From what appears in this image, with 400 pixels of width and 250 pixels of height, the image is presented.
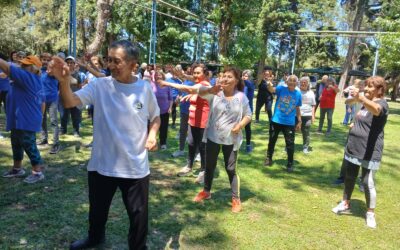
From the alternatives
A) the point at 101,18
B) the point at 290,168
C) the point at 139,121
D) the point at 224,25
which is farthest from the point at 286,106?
the point at 224,25

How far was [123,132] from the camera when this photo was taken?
284cm

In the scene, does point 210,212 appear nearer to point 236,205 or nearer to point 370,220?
point 236,205

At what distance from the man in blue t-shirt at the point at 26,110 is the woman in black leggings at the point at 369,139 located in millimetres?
4196

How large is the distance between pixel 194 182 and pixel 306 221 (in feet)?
6.02

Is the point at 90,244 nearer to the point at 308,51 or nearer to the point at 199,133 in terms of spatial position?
the point at 199,133

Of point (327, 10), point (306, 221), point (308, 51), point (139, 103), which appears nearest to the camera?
point (139, 103)

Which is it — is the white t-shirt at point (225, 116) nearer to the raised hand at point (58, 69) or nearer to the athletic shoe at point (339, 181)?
the raised hand at point (58, 69)

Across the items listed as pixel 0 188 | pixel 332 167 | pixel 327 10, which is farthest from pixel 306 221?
pixel 327 10

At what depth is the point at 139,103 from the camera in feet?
9.44

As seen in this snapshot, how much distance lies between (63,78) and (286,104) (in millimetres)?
4729

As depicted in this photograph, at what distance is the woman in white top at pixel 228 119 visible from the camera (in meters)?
4.43

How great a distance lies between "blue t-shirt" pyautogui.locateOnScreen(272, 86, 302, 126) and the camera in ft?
21.4

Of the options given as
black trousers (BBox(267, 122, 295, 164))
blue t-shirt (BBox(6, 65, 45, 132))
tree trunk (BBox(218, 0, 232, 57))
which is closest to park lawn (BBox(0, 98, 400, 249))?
black trousers (BBox(267, 122, 295, 164))

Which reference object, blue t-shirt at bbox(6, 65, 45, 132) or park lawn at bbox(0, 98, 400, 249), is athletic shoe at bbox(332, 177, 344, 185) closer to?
park lawn at bbox(0, 98, 400, 249)
